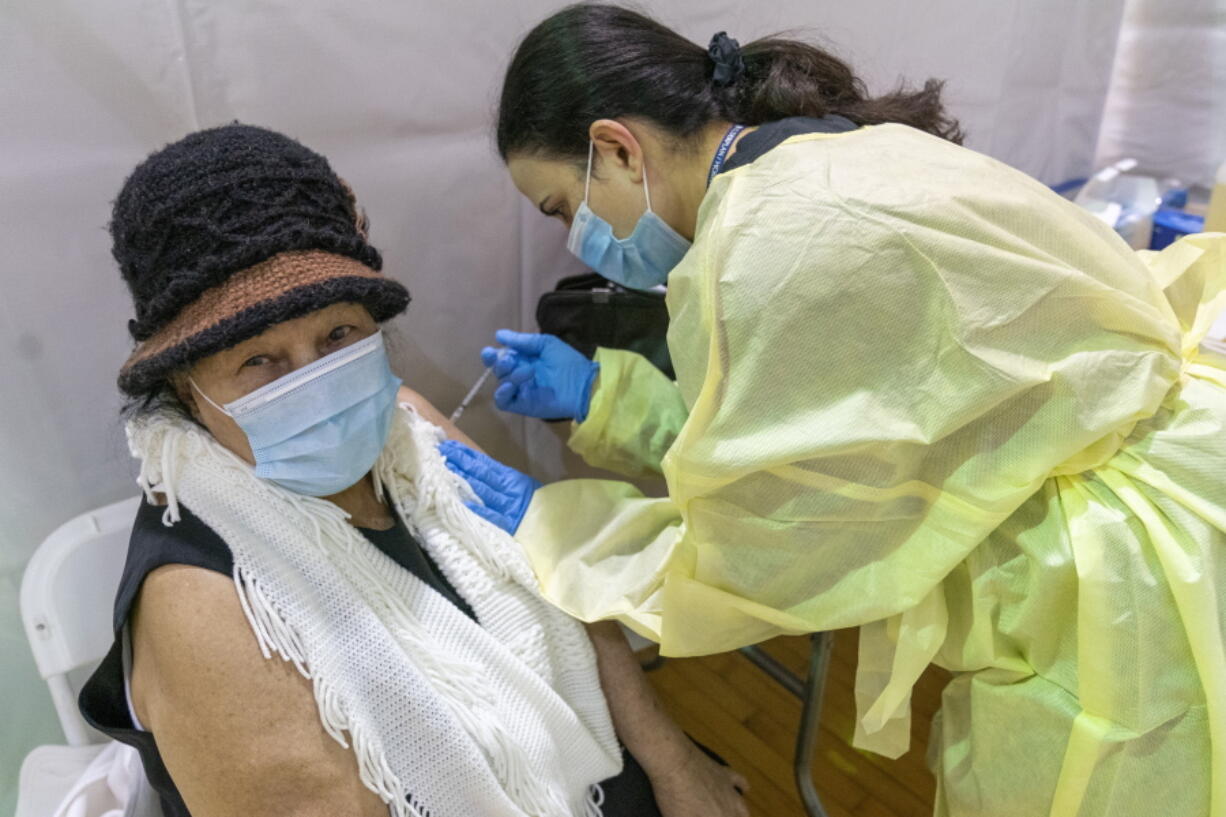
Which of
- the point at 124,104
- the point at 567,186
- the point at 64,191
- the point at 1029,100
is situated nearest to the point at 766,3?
the point at 567,186

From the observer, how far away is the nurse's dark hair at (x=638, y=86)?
3.84 feet

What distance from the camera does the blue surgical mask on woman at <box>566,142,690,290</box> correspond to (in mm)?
1230

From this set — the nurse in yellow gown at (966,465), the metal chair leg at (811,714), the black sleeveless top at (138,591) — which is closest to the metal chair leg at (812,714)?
the metal chair leg at (811,714)

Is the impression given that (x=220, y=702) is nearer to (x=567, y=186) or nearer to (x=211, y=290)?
(x=211, y=290)

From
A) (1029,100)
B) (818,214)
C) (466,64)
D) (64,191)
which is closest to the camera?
(818,214)

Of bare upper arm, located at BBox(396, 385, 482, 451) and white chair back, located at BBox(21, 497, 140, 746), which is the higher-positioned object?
bare upper arm, located at BBox(396, 385, 482, 451)

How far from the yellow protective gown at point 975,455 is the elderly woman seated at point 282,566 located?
0.32 metres

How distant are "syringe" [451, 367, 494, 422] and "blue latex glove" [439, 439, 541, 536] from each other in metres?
0.21

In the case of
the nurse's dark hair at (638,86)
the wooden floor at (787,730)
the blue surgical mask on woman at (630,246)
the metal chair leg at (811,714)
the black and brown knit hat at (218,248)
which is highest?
the nurse's dark hair at (638,86)

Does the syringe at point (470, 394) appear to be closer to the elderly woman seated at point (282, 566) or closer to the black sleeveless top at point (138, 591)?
the elderly woman seated at point (282, 566)

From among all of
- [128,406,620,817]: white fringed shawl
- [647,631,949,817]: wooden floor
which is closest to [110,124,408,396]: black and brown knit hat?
[128,406,620,817]: white fringed shawl

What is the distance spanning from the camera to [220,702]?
2.81 feet

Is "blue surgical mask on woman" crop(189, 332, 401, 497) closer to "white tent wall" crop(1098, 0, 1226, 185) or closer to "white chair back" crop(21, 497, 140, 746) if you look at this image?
"white chair back" crop(21, 497, 140, 746)

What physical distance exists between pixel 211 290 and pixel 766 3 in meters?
1.29
